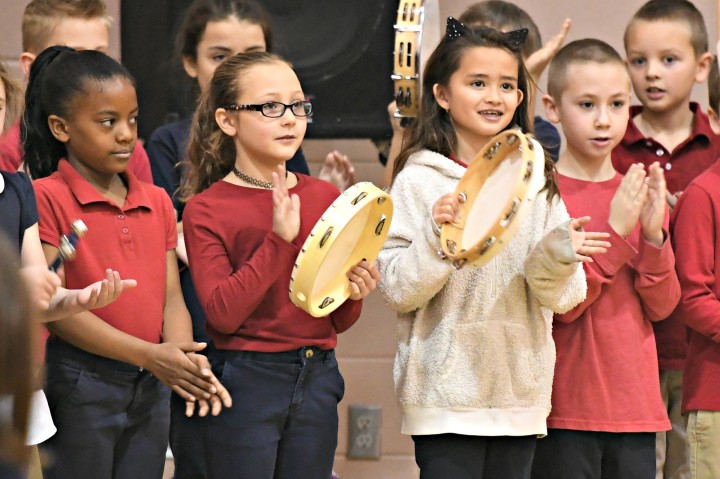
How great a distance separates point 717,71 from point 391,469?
6.16ft

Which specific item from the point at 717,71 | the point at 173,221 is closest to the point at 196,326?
the point at 173,221

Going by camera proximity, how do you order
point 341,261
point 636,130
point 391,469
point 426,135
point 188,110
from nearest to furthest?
point 341,261 < point 426,135 < point 636,130 < point 188,110 < point 391,469

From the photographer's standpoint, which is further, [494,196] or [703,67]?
[703,67]

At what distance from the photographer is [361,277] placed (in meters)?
2.74

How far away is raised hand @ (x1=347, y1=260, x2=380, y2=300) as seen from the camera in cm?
274

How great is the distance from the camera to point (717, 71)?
3689mm

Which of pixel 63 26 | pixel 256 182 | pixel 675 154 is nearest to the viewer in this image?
pixel 256 182

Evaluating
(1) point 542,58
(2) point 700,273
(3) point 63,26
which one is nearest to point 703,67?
(1) point 542,58

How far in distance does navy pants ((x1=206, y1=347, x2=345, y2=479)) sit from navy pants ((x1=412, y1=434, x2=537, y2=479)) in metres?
0.27

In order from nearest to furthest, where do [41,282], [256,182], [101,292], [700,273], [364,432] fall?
[41,282]
[101,292]
[256,182]
[700,273]
[364,432]

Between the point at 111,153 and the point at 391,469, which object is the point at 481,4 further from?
the point at 391,469

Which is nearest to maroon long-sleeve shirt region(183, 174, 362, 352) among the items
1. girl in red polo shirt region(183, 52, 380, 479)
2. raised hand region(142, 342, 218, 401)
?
girl in red polo shirt region(183, 52, 380, 479)

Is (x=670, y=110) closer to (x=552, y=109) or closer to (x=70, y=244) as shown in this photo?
(x=552, y=109)

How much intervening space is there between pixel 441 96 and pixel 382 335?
1.54 m
